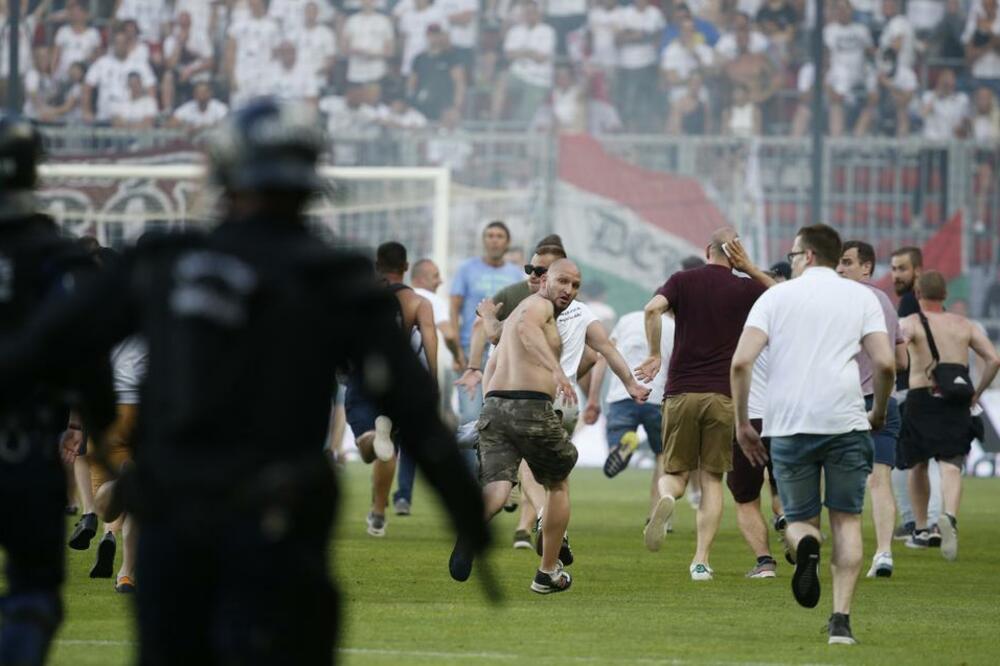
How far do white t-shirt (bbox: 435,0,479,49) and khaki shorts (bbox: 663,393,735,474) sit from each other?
2019cm

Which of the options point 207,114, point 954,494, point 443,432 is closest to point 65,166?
point 207,114

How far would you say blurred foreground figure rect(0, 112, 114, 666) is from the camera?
5.65 meters

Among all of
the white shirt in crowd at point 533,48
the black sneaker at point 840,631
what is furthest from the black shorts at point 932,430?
the white shirt in crowd at point 533,48

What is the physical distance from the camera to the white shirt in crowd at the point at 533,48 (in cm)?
3170

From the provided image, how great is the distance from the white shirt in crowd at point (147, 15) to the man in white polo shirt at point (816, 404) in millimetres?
24379

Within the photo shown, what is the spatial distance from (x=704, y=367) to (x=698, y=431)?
0.39 m

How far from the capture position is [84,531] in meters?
12.5

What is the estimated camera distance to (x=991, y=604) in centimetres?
1148

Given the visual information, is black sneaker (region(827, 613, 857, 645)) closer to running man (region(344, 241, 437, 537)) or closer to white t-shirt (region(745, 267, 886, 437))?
white t-shirt (region(745, 267, 886, 437))

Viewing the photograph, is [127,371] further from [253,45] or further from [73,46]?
[73,46]

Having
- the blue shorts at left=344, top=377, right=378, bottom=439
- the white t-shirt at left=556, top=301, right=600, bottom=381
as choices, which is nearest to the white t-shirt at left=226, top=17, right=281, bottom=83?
the blue shorts at left=344, top=377, right=378, bottom=439

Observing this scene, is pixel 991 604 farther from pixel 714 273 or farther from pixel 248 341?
Answer: pixel 248 341

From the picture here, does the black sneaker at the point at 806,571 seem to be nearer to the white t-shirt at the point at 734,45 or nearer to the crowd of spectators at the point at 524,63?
the crowd of spectators at the point at 524,63

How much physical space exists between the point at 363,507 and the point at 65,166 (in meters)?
13.3
